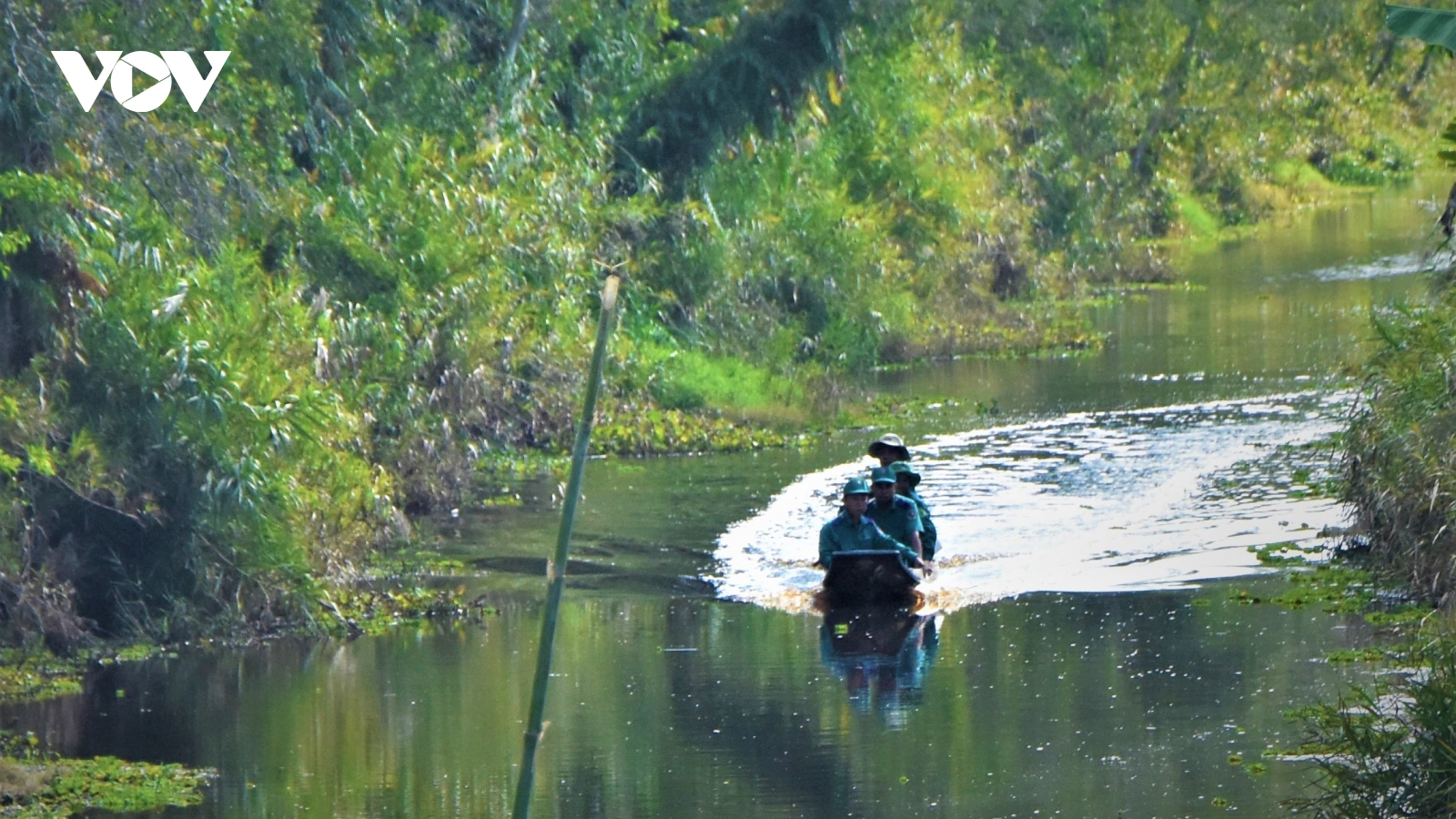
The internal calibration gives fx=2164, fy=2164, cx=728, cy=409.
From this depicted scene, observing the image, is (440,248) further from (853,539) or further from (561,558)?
(561,558)

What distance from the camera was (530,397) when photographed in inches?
970

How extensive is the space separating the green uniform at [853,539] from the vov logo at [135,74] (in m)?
6.64

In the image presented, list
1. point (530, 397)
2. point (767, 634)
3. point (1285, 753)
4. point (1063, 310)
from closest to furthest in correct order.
A: point (1285, 753) < point (767, 634) < point (530, 397) < point (1063, 310)

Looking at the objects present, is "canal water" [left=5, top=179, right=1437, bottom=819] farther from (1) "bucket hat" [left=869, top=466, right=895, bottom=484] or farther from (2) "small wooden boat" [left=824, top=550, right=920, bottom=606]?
(1) "bucket hat" [left=869, top=466, right=895, bottom=484]

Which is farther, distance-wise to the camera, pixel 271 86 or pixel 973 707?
pixel 271 86

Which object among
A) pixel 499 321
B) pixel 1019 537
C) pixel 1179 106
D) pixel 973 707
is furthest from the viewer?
pixel 1179 106

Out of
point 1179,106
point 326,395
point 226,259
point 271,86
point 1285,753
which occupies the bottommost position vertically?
point 1285,753

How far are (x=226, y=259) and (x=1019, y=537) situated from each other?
25.6 ft

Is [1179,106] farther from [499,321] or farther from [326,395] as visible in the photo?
[326,395]

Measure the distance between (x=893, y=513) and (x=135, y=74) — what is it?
7322 mm

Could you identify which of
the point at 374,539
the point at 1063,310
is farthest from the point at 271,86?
the point at 1063,310

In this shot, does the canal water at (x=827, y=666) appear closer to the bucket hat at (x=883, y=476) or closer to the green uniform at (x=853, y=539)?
the green uniform at (x=853, y=539)

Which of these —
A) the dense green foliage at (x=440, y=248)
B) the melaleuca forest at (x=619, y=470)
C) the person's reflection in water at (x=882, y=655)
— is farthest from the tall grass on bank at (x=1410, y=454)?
the dense green foliage at (x=440, y=248)

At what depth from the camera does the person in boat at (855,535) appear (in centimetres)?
1802
